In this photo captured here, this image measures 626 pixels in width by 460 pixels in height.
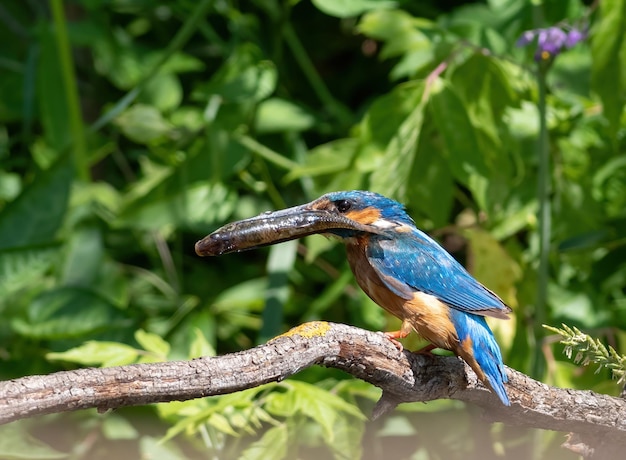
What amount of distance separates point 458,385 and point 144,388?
0.72 m

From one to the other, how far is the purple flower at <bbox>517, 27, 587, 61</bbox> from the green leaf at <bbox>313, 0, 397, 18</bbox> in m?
0.62

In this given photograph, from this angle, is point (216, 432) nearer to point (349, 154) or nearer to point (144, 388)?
point (349, 154)

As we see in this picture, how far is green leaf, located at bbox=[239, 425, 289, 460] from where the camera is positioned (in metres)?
2.42

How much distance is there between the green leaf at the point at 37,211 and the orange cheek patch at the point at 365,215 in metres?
1.46

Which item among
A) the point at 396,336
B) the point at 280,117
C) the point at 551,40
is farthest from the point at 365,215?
the point at 280,117

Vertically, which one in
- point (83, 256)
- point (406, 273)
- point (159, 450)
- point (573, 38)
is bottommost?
point (159, 450)

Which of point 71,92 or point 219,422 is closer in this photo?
point 219,422

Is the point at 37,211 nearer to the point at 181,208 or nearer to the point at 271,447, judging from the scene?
the point at 181,208

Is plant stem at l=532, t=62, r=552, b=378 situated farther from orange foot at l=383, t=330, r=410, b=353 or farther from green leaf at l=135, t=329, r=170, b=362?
green leaf at l=135, t=329, r=170, b=362

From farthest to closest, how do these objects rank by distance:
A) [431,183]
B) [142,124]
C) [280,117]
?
1. [280,117]
2. [142,124]
3. [431,183]

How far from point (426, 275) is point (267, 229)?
1.34 feet

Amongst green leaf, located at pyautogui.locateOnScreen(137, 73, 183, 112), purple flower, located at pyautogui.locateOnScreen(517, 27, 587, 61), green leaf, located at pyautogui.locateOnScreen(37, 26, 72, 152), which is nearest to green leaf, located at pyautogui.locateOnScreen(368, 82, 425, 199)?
purple flower, located at pyautogui.locateOnScreen(517, 27, 587, 61)

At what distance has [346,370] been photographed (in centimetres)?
172

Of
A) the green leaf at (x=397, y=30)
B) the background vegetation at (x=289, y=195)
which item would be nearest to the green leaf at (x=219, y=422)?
the background vegetation at (x=289, y=195)
